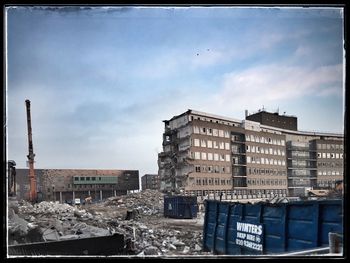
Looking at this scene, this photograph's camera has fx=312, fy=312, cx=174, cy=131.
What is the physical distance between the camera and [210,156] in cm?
4750

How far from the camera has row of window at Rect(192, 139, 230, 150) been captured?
4519 centimetres

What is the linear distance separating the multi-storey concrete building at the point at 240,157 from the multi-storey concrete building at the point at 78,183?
51.6 ft

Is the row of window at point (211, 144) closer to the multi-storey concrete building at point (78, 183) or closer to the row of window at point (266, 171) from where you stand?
the row of window at point (266, 171)

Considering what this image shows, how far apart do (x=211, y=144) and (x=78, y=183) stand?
25.9 m

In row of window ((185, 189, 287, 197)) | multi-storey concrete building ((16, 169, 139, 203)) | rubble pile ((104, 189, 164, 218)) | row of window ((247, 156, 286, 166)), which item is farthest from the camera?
row of window ((247, 156, 286, 166))

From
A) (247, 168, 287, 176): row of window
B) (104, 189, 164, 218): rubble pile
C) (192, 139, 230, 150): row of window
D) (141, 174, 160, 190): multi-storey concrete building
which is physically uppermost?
(192, 139, 230, 150): row of window

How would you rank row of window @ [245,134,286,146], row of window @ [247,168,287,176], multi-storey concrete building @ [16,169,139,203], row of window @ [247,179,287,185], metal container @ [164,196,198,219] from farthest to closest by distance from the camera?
row of window @ [245,134,286,146]
row of window @ [247,168,287,176]
multi-storey concrete building @ [16,169,139,203]
row of window @ [247,179,287,185]
metal container @ [164,196,198,219]

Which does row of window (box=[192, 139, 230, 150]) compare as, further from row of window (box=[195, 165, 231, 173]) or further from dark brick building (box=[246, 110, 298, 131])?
dark brick building (box=[246, 110, 298, 131])

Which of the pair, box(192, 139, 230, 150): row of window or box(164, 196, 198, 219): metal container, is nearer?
box(164, 196, 198, 219): metal container

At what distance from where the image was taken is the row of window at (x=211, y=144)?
4519 cm

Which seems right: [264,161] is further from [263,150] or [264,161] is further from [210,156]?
[210,156]

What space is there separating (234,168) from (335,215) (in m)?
46.3

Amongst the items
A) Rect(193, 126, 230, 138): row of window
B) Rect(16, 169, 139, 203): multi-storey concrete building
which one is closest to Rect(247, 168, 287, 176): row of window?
Rect(193, 126, 230, 138): row of window

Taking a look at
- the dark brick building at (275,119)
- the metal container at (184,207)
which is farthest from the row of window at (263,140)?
the metal container at (184,207)
